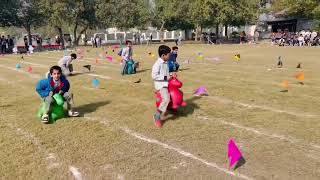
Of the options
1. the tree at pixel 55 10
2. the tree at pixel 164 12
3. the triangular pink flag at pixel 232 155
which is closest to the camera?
the triangular pink flag at pixel 232 155

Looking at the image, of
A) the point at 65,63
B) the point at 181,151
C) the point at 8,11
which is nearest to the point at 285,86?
the point at 181,151

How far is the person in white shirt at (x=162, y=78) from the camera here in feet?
26.8

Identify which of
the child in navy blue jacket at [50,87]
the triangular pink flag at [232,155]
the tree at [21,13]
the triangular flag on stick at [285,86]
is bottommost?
the triangular pink flag at [232,155]

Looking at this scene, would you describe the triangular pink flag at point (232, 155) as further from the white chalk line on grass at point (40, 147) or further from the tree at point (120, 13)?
the tree at point (120, 13)

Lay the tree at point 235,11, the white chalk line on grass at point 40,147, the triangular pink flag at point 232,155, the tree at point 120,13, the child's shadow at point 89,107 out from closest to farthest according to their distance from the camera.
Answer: the triangular pink flag at point 232,155, the white chalk line on grass at point 40,147, the child's shadow at point 89,107, the tree at point 235,11, the tree at point 120,13

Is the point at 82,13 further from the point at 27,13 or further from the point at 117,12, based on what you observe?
the point at 27,13

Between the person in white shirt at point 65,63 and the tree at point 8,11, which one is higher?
the tree at point 8,11

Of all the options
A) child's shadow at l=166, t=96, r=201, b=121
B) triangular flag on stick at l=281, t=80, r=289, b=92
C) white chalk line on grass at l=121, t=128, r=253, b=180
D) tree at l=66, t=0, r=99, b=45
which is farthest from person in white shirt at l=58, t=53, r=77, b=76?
tree at l=66, t=0, r=99, b=45

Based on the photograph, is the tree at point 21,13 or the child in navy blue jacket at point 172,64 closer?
the child in navy blue jacket at point 172,64

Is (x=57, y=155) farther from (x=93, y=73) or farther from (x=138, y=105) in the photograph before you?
(x=93, y=73)

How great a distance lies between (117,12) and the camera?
2373 inches

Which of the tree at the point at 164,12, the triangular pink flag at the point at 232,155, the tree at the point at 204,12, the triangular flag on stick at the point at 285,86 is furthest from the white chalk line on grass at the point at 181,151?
the tree at the point at 164,12

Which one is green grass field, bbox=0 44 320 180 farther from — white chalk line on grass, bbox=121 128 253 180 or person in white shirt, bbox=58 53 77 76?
person in white shirt, bbox=58 53 77 76

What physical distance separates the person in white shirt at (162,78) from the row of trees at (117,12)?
42010mm
